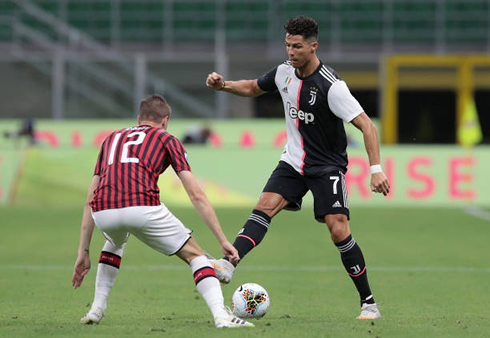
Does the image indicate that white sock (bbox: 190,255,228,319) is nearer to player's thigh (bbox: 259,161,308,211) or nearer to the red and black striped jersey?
the red and black striped jersey

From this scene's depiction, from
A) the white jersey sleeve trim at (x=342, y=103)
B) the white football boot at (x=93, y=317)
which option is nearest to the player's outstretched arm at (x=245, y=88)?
the white jersey sleeve trim at (x=342, y=103)

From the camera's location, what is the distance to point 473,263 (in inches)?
389

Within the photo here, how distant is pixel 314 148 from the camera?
6.21 m

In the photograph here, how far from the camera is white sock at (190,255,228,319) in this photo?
5152 millimetres

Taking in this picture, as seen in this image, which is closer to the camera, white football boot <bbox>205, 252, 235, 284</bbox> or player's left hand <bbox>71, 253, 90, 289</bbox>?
player's left hand <bbox>71, 253, 90, 289</bbox>

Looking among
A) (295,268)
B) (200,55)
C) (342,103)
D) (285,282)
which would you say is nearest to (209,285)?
(342,103)

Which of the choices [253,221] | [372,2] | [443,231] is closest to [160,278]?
[253,221]

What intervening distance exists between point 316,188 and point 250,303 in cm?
92

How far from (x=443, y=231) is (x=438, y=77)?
14.8 metres

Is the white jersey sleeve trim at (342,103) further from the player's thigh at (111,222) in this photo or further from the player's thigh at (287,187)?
the player's thigh at (111,222)

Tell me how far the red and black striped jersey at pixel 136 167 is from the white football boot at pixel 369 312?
5.73 ft

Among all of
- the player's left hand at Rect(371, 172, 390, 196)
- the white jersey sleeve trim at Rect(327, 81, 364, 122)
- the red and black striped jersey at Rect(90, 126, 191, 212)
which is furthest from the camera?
the white jersey sleeve trim at Rect(327, 81, 364, 122)

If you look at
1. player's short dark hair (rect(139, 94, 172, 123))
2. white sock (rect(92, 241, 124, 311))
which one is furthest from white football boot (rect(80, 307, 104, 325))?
player's short dark hair (rect(139, 94, 172, 123))

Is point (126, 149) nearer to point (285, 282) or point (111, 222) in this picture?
point (111, 222)
